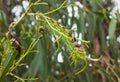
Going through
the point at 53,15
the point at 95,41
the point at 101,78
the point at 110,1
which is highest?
the point at 53,15

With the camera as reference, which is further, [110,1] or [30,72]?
[110,1]

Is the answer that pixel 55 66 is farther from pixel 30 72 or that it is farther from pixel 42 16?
pixel 42 16

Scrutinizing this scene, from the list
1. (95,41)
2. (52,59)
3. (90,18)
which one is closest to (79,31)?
(90,18)

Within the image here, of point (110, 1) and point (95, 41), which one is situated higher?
point (110, 1)

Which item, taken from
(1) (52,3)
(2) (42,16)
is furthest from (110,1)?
(2) (42,16)

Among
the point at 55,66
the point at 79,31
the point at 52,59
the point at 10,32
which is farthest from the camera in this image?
the point at 55,66

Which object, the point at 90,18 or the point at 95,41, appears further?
the point at 95,41

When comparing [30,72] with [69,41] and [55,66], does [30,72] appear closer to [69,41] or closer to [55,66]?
[55,66]

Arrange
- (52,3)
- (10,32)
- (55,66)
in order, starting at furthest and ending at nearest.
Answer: (55,66)
(52,3)
(10,32)

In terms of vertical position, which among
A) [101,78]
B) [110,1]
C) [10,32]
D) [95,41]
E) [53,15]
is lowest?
[101,78]
